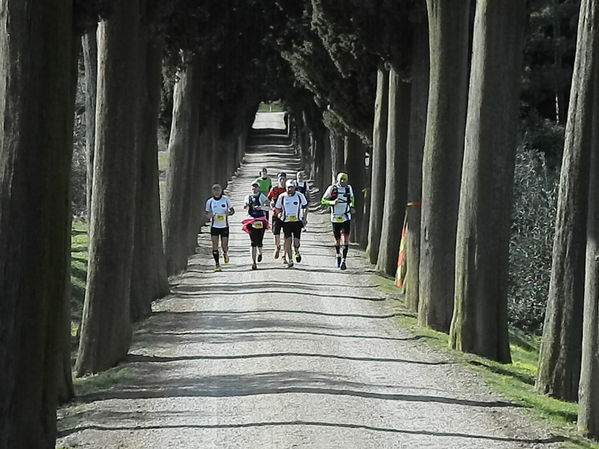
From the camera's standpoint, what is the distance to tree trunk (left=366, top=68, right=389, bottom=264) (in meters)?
28.7

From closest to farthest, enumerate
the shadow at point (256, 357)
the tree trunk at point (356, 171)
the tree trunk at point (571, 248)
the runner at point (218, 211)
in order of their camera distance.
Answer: the tree trunk at point (571, 248)
the shadow at point (256, 357)
the runner at point (218, 211)
the tree trunk at point (356, 171)

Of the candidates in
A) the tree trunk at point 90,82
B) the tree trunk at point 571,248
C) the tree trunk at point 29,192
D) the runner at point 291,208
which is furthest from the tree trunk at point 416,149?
the tree trunk at point 29,192

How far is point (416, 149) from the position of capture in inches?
907

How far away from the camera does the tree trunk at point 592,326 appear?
38.6ft

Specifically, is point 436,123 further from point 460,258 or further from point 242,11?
point 242,11

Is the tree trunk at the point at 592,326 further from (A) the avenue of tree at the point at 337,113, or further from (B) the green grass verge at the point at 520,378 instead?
(B) the green grass verge at the point at 520,378

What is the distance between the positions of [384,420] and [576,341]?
2.80 m

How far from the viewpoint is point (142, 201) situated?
20.4 meters

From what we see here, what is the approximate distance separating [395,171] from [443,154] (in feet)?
26.7

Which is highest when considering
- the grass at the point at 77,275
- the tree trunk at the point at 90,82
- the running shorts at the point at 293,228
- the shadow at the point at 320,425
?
the tree trunk at the point at 90,82

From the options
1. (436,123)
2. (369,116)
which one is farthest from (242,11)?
(436,123)

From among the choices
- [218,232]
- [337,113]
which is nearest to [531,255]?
[337,113]

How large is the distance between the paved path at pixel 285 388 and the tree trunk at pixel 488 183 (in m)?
0.95

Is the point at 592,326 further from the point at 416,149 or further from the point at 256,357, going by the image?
the point at 416,149
